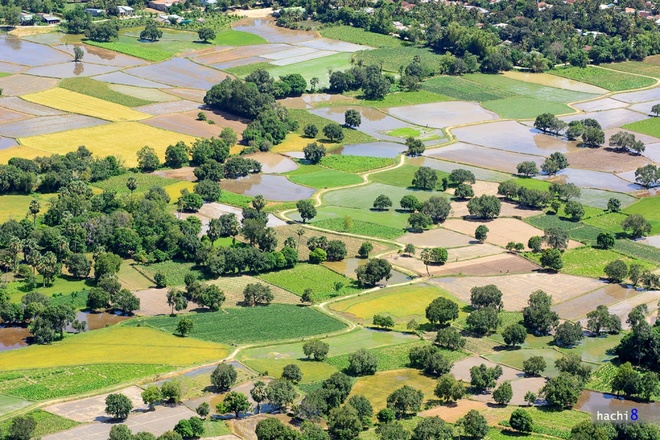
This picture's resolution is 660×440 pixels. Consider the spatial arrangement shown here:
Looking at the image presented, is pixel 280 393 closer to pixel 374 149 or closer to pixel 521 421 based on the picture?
pixel 521 421

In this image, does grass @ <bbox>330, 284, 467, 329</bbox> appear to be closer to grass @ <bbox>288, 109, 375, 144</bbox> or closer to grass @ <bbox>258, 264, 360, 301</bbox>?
grass @ <bbox>258, 264, 360, 301</bbox>

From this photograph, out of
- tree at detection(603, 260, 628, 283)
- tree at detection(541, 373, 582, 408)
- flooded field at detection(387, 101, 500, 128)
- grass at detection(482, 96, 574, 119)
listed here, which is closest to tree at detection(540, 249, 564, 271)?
tree at detection(603, 260, 628, 283)

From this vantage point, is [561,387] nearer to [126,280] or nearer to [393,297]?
[393,297]

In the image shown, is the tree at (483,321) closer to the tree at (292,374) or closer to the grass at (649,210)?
the tree at (292,374)

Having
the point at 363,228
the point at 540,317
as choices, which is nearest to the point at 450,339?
the point at 540,317

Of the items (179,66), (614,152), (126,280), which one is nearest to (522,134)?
(614,152)
